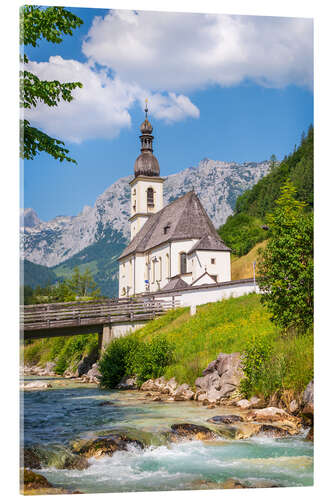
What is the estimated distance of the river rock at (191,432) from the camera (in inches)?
261

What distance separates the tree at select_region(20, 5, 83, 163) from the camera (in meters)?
6.15

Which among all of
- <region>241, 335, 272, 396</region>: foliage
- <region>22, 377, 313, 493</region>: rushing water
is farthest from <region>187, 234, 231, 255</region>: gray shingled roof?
<region>22, 377, 313, 493</region>: rushing water

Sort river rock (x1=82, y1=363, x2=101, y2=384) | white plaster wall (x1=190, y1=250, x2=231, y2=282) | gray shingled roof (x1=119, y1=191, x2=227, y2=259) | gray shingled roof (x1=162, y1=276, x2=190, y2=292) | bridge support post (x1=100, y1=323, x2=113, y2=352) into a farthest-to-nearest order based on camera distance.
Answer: gray shingled roof (x1=119, y1=191, x2=227, y2=259), white plaster wall (x1=190, y1=250, x2=231, y2=282), gray shingled roof (x1=162, y1=276, x2=190, y2=292), bridge support post (x1=100, y1=323, x2=113, y2=352), river rock (x1=82, y1=363, x2=101, y2=384)

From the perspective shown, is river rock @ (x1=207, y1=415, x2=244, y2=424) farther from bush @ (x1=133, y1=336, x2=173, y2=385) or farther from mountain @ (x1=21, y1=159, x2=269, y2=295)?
bush @ (x1=133, y1=336, x2=173, y2=385)

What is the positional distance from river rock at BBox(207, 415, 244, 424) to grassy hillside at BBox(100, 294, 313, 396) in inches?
35.1

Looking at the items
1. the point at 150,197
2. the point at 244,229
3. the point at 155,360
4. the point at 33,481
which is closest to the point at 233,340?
the point at 155,360

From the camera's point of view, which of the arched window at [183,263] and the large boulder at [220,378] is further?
the arched window at [183,263]

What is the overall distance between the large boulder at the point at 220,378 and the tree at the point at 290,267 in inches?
44.1

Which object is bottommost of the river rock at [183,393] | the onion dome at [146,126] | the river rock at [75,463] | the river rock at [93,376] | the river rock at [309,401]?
the river rock at [93,376]

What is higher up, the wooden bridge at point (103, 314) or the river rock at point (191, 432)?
the wooden bridge at point (103, 314)

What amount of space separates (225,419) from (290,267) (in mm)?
2804

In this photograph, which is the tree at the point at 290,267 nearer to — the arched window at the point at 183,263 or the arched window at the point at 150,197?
the arched window at the point at 183,263

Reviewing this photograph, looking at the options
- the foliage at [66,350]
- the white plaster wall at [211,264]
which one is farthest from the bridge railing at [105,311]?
the white plaster wall at [211,264]
